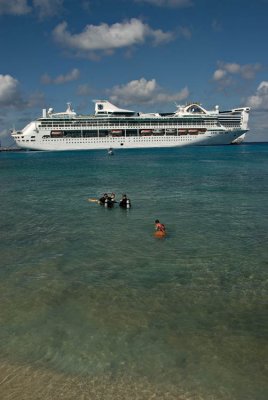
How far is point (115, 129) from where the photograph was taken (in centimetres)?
15125

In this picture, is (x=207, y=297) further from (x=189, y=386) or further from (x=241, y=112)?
(x=241, y=112)

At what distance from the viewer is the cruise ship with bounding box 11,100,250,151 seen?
146 m

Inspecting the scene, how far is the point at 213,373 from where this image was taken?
948 cm

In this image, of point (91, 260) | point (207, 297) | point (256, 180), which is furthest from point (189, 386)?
point (256, 180)

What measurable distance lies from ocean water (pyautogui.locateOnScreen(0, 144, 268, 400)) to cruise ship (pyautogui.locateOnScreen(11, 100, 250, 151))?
410 feet

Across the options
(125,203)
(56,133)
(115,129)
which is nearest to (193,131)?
(115,129)

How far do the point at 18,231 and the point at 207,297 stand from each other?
1438 centimetres

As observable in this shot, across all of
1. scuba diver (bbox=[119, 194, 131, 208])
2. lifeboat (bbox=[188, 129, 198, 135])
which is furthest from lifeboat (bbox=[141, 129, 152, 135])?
A: scuba diver (bbox=[119, 194, 131, 208])

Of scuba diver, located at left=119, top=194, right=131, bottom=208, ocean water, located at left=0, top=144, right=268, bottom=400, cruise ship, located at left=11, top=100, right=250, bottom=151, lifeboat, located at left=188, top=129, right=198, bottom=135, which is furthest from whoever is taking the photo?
lifeboat, located at left=188, top=129, right=198, bottom=135

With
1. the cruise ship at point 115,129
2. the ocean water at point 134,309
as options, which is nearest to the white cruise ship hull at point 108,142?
the cruise ship at point 115,129

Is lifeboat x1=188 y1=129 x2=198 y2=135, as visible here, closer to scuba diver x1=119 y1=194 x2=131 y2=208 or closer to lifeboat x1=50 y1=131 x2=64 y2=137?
lifeboat x1=50 y1=131 x2=64 y2=137

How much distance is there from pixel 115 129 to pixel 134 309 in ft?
467

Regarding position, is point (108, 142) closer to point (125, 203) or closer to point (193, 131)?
point (193, 131)

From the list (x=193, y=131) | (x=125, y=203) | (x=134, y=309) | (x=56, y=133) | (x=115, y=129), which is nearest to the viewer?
(x=134, y=309)
